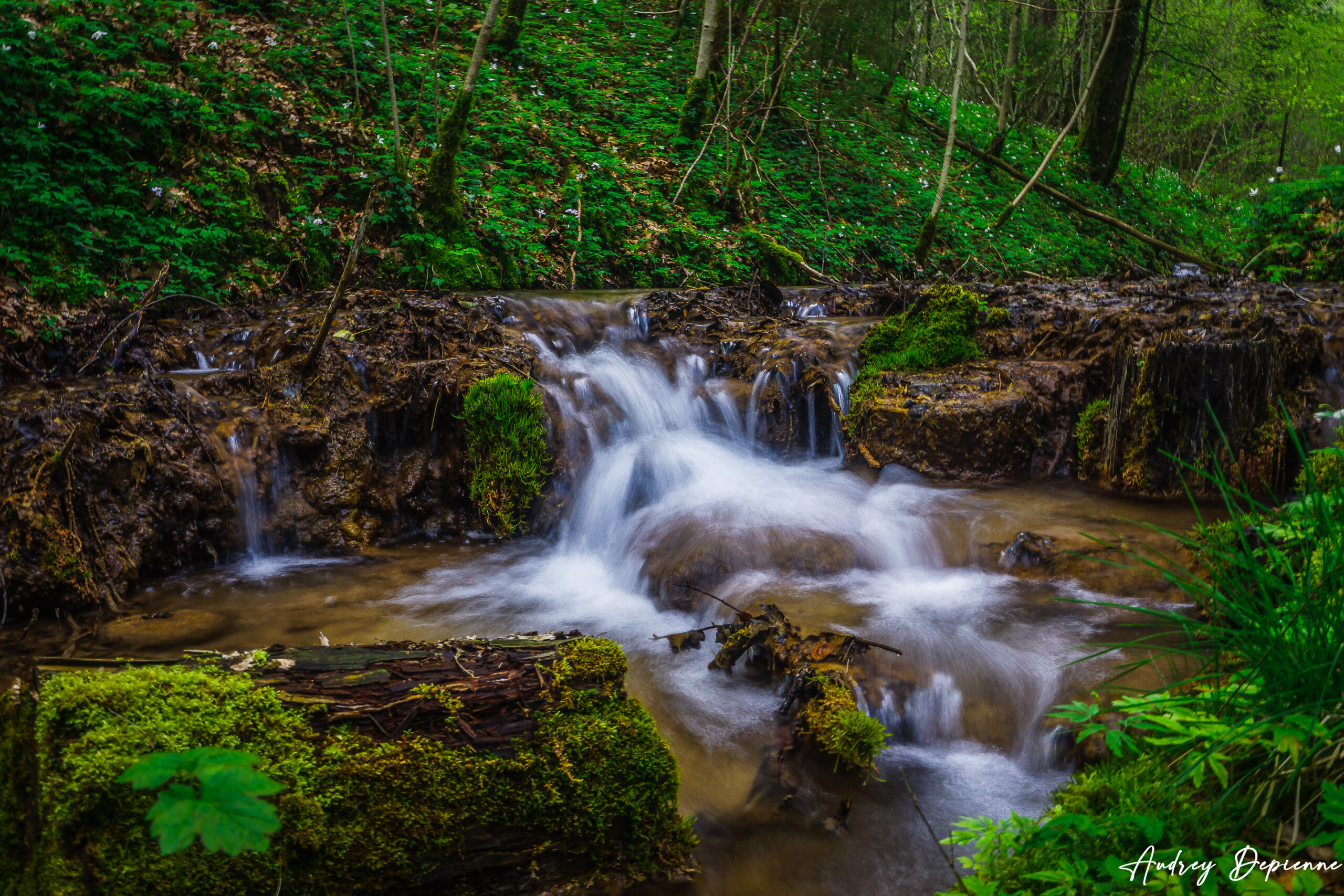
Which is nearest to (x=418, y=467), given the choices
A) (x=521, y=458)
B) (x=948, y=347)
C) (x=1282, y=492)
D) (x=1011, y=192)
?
(x=521, y=458)

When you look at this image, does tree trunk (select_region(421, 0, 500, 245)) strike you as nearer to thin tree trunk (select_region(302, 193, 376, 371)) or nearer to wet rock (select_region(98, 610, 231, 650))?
thin tree trunk (select_region(302, 193, 376, 371))

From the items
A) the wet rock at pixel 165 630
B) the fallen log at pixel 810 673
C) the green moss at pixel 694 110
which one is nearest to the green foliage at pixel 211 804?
the fallen log at pixel 810 673

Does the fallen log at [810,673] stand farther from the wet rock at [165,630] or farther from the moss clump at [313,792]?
the wet rock at [165,630]

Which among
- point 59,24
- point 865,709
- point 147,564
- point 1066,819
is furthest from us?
point 59,24

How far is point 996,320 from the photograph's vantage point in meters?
7.95

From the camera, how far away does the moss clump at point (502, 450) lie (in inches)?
246

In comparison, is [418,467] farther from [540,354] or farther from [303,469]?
[540,354]

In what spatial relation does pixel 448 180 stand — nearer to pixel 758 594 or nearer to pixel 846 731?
pixel 758 594

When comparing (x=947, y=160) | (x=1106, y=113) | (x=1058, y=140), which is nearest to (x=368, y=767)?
(x=947, y=160)

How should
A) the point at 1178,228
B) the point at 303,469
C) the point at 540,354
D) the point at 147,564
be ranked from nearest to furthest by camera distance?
the point at 147,564, the point at 303,469, the point at 540,354, the point at 1178,228

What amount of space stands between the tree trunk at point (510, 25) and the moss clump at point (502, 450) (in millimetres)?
11179

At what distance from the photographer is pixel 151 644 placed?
14.0 ft

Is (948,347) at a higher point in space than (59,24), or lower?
lower

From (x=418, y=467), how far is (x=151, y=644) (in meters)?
2.41
